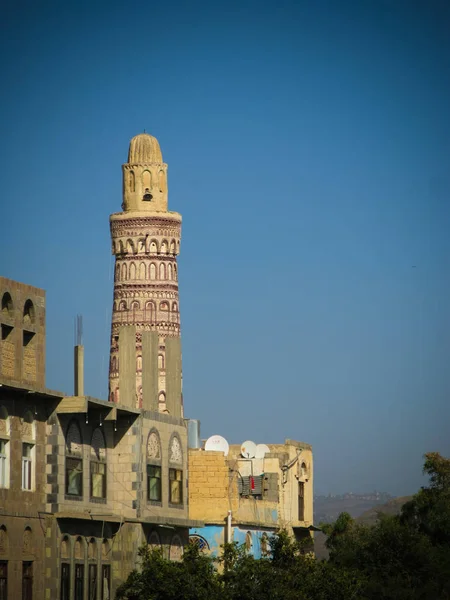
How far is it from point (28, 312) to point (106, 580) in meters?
8.38

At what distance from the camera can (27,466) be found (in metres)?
45.5

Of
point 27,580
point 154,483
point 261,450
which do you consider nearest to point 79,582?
point 27,580

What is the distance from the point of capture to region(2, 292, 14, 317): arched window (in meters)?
45.3

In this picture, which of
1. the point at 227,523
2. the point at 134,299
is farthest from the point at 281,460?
the point at 134,299

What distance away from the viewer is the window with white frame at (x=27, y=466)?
149 feet

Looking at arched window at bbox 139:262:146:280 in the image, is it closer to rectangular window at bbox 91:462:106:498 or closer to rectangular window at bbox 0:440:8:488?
rectangular window at bbox 91:462:106:498

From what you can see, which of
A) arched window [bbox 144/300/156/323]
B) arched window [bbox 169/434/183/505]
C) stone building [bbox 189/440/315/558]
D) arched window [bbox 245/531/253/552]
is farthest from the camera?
arched window [bbox 144/300/156/323]

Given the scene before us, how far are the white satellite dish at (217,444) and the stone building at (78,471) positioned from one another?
8250mm

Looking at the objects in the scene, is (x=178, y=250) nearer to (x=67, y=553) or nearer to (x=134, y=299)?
(x=134, y=299)

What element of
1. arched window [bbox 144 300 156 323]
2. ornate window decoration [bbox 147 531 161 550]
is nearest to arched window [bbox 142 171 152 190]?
arched window [bbox 144 300 156 323]

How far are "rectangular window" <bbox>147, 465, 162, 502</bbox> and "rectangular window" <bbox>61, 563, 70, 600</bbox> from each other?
5130 mm

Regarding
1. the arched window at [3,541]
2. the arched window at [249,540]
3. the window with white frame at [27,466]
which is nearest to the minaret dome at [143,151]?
the arched window at [249,540]

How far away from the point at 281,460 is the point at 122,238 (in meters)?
27.8

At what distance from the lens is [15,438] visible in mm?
44594
